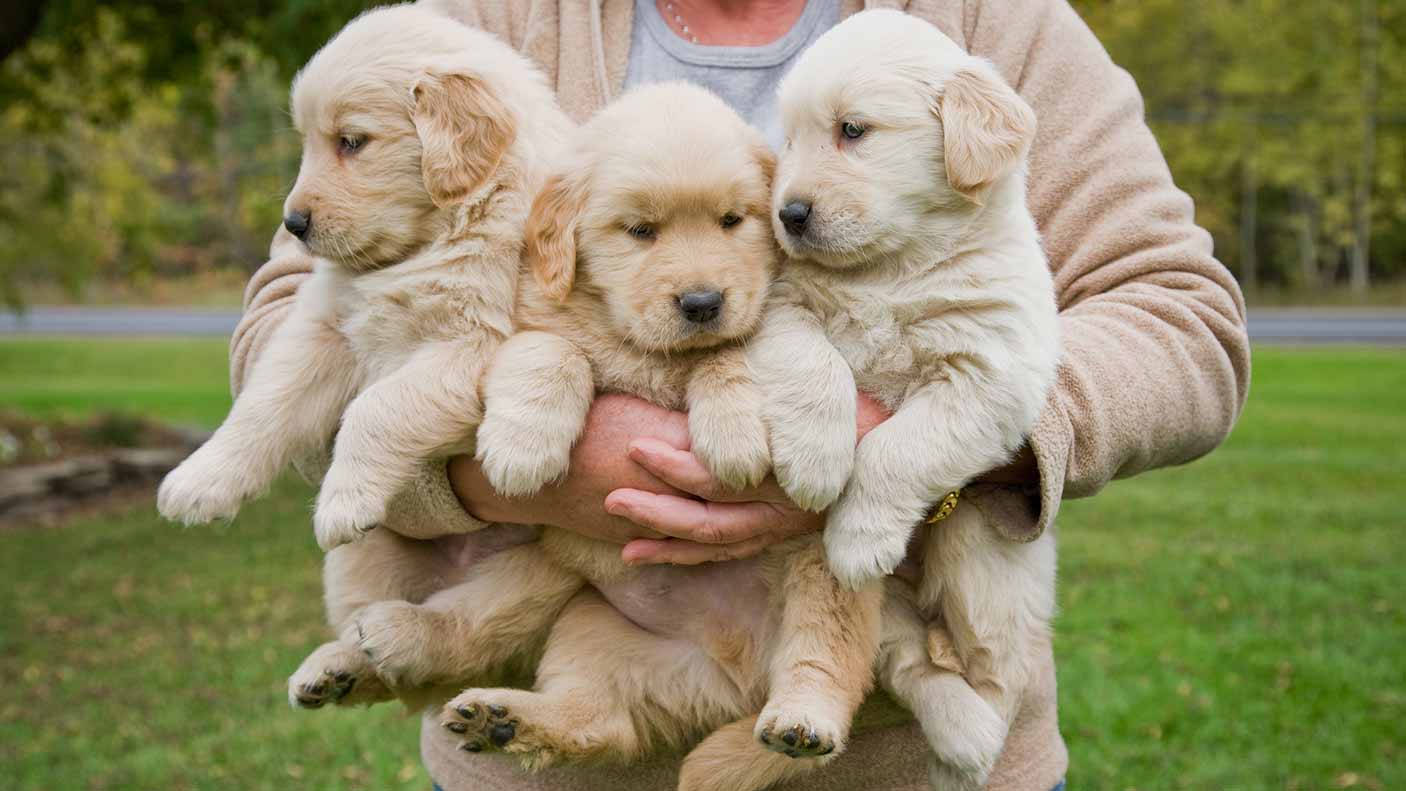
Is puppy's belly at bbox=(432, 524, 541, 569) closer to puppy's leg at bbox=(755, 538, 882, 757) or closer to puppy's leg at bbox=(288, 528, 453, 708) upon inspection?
puppy's leg at bbox=(288, 528, 453, 708)

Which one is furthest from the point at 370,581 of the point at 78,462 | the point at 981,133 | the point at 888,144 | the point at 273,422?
the point at 78,462

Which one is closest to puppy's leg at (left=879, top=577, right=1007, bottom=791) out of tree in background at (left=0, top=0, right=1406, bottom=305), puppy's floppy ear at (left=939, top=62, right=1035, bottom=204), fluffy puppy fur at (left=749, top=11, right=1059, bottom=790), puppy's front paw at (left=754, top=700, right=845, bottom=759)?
fluffy puppy fur at (left=749, top=11, right=1059, bottom=790)

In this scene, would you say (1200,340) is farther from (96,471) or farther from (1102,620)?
(96,471)

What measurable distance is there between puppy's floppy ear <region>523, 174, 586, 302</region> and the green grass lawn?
4.32 m

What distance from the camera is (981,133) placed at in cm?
249

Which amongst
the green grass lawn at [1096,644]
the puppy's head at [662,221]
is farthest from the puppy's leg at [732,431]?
the green grass lawn at [1096,644]

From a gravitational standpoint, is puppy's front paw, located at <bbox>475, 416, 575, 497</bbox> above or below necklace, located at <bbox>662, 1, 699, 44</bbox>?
below

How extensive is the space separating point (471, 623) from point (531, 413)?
515 mm

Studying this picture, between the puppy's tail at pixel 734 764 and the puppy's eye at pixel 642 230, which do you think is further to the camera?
the puppy's eye at pixel 642 230

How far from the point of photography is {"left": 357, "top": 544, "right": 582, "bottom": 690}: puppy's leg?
8.50ft

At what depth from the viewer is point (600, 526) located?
2520mm

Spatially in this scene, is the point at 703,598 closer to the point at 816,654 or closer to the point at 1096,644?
the point at 816,654

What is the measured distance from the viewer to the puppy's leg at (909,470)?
2396 mm

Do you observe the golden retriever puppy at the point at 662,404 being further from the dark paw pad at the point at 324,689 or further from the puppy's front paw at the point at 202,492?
the puppy's front paw at the point at 202,492
